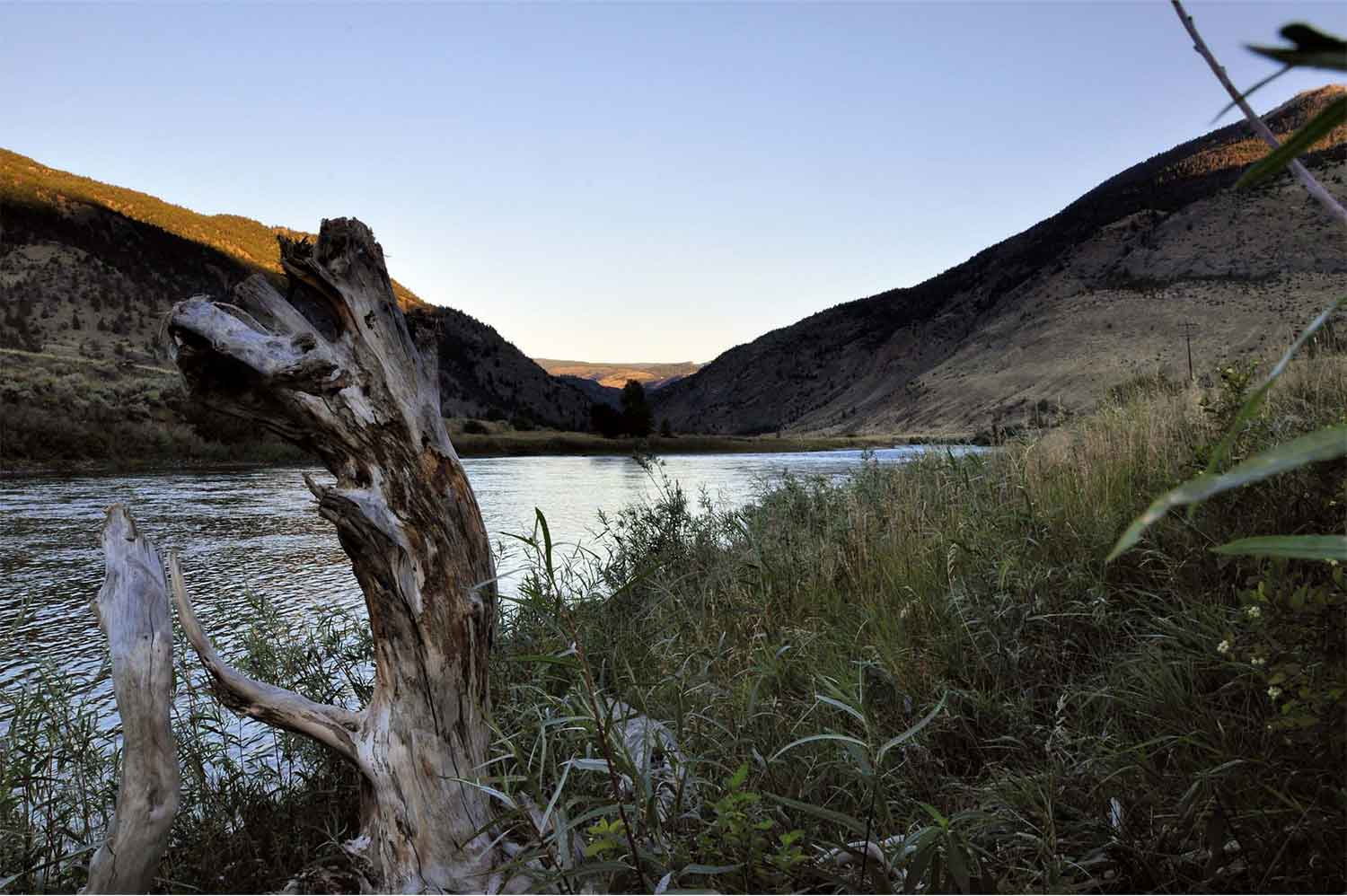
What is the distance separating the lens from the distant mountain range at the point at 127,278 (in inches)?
1640

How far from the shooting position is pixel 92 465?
21.7 m

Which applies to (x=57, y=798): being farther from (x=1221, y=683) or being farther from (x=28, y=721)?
(x=1221, y=683)

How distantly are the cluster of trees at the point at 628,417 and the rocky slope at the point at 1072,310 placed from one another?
2240 cm

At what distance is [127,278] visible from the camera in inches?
2146

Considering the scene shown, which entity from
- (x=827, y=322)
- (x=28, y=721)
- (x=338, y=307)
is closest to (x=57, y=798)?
(x=28, y=721)

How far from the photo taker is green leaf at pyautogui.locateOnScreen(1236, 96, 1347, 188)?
386 millimetres

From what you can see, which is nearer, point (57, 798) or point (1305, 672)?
point (1305, 672)

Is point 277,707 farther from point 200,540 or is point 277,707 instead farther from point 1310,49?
point 200,540

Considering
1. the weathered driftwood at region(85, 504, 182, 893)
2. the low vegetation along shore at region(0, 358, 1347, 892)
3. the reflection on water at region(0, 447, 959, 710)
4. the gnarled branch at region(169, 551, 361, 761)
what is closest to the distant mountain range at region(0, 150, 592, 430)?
the reflection on water at region(0, 447, 959, 710)

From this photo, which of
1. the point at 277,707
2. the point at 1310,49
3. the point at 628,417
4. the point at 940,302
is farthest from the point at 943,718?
the point at 940,302

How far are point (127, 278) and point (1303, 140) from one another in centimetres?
6878

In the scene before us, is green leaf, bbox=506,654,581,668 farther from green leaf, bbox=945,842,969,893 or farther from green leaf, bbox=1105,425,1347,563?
green leaf, bbox=1105,425,1347,563

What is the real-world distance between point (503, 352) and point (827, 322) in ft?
238

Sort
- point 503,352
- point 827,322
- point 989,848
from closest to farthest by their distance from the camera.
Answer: point 989,848
point 503,352
point 827,322
